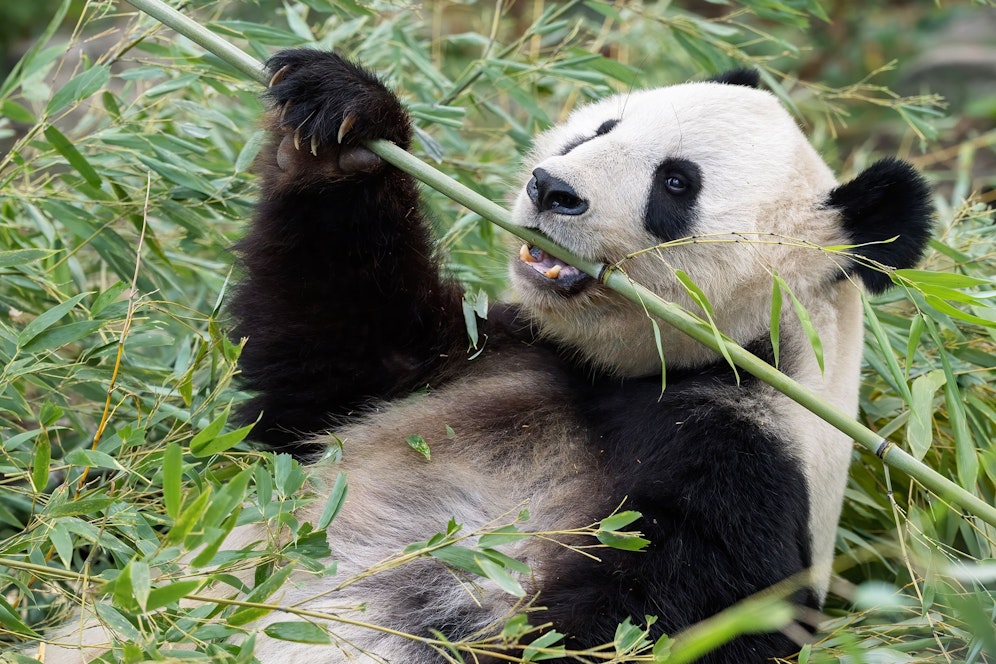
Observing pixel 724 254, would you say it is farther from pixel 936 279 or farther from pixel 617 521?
pixel 617 521

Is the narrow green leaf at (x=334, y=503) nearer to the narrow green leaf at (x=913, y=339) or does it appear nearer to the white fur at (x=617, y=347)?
the white fur at (x=617, y=347)

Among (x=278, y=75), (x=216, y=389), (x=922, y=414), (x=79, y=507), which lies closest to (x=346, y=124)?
(x=278, y=75)

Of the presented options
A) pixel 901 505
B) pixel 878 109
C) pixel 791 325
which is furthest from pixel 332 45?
pixel 878 109

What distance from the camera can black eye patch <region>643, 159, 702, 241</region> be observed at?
2.41 m

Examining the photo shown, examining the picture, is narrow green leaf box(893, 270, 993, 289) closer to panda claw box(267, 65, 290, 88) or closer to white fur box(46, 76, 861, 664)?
white fur box(46, 76, 861, 664)

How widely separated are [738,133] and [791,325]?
0.48 meters

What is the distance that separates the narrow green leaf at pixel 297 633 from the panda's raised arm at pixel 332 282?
997mm

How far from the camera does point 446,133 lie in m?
3.71

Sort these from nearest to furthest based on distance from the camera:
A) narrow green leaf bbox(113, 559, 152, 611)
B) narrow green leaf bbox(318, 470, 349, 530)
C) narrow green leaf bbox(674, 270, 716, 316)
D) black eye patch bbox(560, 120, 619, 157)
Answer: narrow green leaf bbox(113, 559, 152, 611)
narrow green leaf bbox(318, 470, 349, 530)
narrow green leaf bbox(674, 270, 716, 316)
black eye patch bbox(560, 120, 619, 157)

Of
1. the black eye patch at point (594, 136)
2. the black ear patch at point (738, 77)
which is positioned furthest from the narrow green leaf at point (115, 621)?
the black ear patch at point (738, 77)

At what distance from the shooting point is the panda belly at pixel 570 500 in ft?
6.95

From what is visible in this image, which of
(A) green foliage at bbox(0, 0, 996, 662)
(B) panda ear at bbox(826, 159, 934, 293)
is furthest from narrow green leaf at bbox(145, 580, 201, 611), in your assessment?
(B) panda ear at bbox(826, 159, 934, 293)

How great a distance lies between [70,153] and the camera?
2629 millimetres

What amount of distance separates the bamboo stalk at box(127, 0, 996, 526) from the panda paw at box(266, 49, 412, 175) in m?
0.05
